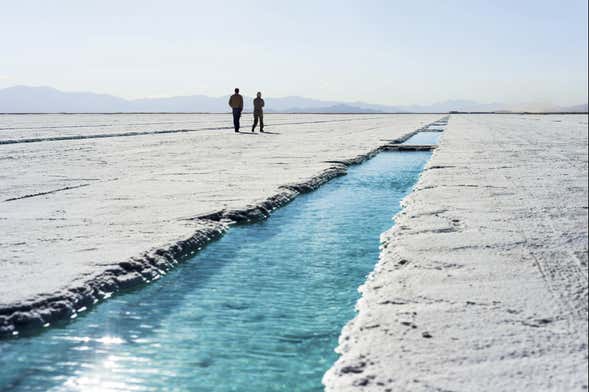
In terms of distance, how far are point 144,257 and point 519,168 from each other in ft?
19.3

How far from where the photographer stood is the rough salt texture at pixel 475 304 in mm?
2131

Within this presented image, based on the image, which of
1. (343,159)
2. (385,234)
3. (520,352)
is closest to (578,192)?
(385,234)

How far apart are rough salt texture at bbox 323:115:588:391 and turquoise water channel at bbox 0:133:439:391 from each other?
0.20 m

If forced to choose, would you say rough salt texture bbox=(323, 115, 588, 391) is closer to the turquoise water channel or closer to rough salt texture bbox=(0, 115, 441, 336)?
the turquoise water channel

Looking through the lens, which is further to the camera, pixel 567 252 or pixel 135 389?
pixel 567 252

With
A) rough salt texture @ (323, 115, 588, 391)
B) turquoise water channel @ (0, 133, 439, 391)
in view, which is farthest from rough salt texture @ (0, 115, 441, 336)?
rough salt texture @ (323, 115, 588, 391)

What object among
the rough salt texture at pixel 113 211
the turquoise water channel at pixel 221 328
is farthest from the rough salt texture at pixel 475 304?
the rough salt texture at pixel 113 211

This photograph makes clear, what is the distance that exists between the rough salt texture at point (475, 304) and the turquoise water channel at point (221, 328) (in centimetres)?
20

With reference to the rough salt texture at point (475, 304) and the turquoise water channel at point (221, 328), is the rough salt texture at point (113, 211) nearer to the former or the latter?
the turquoise water channel at point (221, 328)

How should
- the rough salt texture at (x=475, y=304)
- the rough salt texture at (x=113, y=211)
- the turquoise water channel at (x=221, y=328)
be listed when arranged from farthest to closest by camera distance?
the rough salt texture at (x=113, y=211)
the turquoise water channel at (x=221, y=328)
the rough salt texture at (x=475, y=304)

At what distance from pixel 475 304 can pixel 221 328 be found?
121 centimetres

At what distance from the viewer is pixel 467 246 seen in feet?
12.7

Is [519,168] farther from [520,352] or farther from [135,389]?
[135,389]

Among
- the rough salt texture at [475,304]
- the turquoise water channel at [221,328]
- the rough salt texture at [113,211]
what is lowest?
the turquoise water channel at [221,328]
